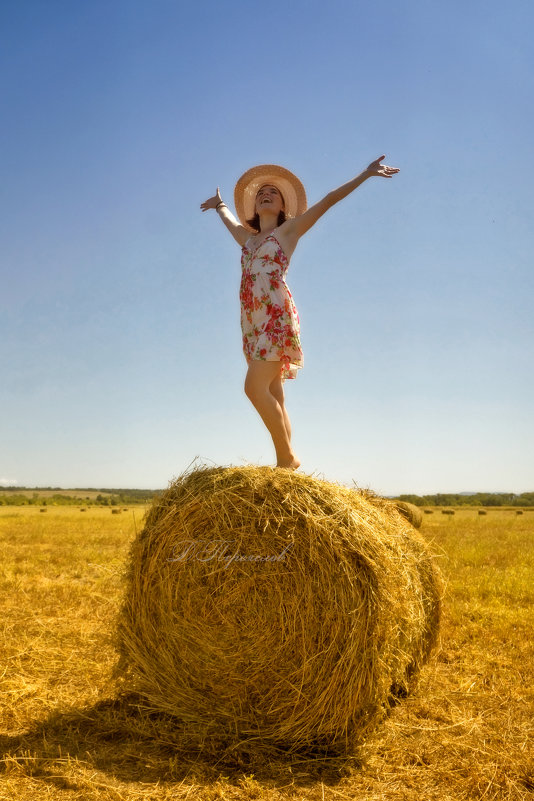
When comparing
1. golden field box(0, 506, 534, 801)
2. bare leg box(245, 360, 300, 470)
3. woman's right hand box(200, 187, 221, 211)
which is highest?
woman's right hand box(200, 187, 221, 211)

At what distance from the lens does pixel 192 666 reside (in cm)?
343

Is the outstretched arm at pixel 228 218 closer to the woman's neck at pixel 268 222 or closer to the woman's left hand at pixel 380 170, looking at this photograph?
the woman's neck at pixel 268 222

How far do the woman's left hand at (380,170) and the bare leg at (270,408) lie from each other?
4.65ft

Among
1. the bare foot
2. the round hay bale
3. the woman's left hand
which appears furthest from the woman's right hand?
the round hay bale

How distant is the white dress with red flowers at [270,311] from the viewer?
4.25 m

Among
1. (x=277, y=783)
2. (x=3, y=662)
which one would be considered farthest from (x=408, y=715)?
(x=3, y=662)

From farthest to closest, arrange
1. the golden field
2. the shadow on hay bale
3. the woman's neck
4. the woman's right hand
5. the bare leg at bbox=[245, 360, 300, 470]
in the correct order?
the woman's right hand, the woman's neck, the bare leg at bbox=[245, 360, 300, 470], the shadow on hay bale, the golden field

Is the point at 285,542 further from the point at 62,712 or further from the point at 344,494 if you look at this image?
the point at 62,712

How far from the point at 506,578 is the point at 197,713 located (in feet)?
16.1

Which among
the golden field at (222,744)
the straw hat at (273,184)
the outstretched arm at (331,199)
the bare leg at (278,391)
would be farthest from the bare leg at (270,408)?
the straw hat at (273,184)

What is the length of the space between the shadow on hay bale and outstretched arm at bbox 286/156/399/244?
1846 millimetres

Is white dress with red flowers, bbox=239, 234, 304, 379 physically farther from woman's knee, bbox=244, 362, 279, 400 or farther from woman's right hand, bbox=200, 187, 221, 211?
woman's right hand, bbox=200, 187, 221, 211

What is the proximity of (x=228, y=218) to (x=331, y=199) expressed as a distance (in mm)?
940

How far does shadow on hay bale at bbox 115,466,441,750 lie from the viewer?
3.15 m
